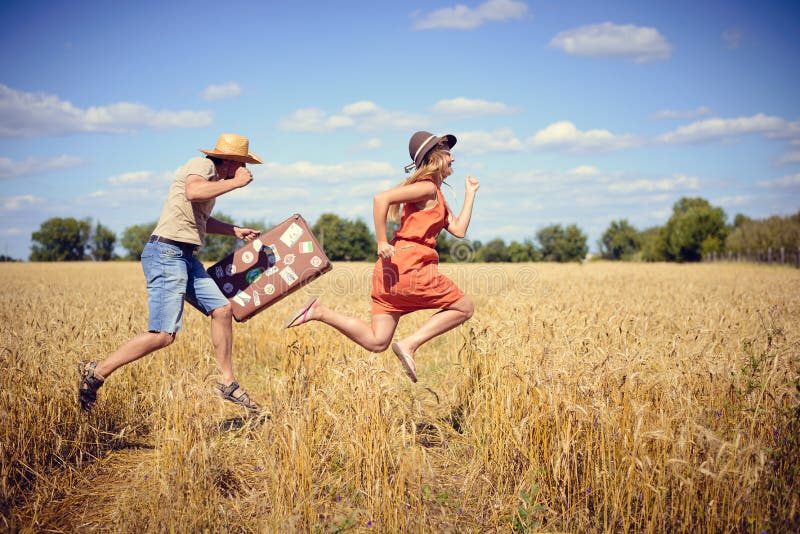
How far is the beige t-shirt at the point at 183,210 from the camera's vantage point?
14.1ft

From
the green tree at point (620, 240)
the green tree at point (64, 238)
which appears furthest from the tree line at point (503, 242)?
the green tree at point (620, 240)

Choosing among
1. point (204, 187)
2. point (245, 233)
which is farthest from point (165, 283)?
point (245, 233)

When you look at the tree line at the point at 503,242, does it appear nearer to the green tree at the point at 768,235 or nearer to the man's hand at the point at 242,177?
the green tree at the point at 768,235

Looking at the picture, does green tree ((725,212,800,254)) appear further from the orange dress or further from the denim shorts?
the denim shorts

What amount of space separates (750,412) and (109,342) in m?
5.63

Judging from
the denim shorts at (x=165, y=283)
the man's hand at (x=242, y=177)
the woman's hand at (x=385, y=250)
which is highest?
the man's hand at (x=242, y=177)

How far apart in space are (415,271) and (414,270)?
0.01 m

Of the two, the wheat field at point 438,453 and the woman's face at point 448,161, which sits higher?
the woman's face at point 448,161

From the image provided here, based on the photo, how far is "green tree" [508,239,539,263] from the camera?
9176 centimetres

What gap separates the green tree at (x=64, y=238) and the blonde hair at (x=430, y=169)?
97.8 metres

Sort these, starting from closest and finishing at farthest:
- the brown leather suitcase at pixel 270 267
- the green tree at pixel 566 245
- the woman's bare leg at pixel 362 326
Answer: the woman's bare leg at pixel 362 326 → the brown leather suitcase at pixel 270 267 → the green tree at pixel 566 245

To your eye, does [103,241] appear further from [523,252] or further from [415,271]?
[415,271]

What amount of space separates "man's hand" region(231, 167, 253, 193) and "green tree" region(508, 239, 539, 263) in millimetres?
87781

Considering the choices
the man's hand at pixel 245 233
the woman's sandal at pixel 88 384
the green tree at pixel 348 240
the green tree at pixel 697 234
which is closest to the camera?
the woman's sandal at pixel 88 384
